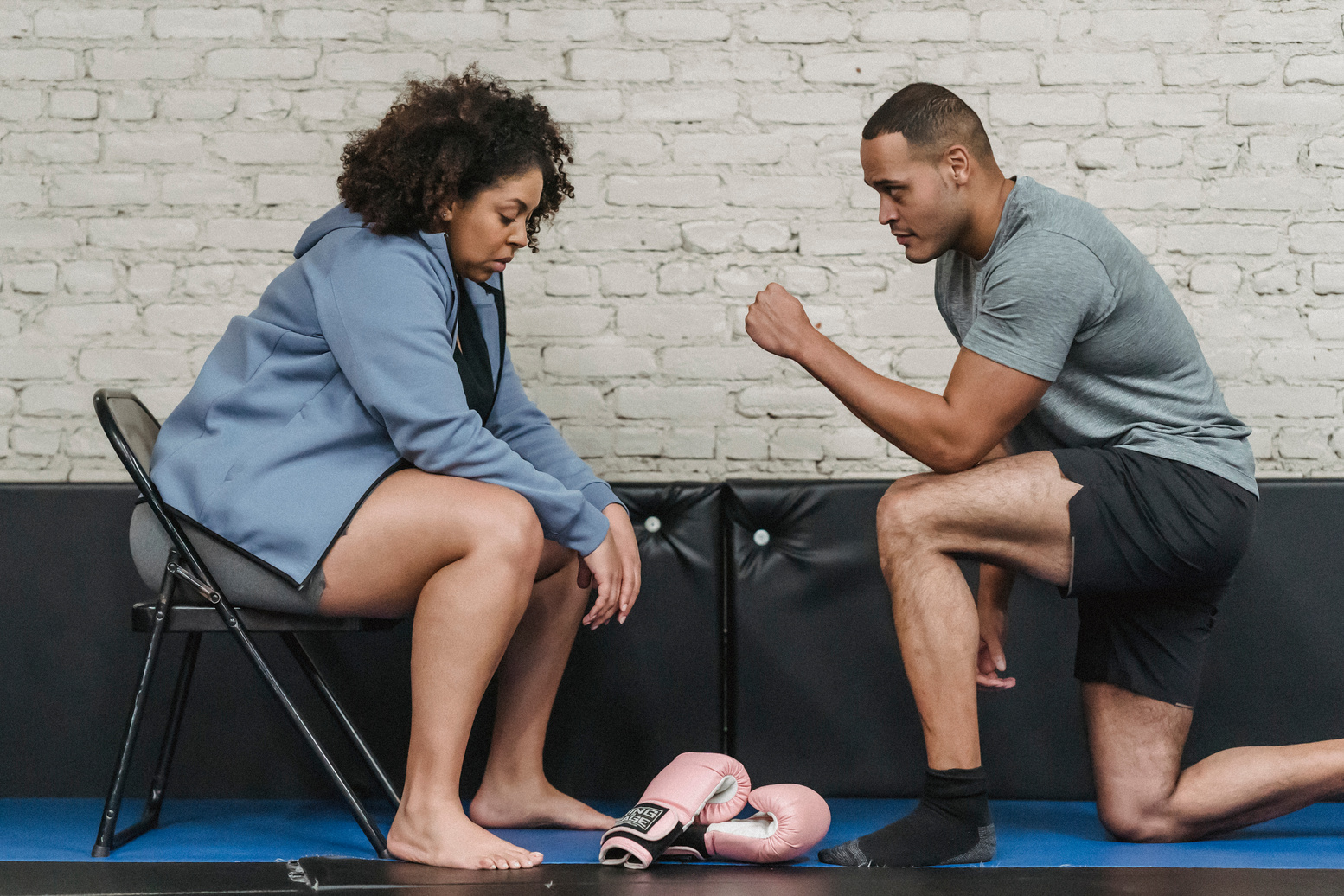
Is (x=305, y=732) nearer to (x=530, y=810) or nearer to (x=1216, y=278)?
(x=530, y=810)

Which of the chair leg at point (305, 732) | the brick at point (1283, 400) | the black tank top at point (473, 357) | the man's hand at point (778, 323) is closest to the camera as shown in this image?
the chair leg at point (305, 732)

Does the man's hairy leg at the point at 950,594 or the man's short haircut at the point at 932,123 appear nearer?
the man's hairy leg at the point at 950,594

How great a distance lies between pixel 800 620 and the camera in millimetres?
2025

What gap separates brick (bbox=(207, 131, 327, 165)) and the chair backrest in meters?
0.82

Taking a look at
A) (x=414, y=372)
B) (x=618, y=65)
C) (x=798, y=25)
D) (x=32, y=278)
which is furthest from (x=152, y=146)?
(x=798, y=25)

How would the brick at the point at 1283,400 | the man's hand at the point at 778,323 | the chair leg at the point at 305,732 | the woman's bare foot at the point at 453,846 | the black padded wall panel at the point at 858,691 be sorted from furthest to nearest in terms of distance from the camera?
1. the brick at the point at 1283,400
2. the black padded wall panel at the point at 858,691
3. the man's hand at the point at 778,323
4. the chair leg at the point at 305,732
5. the woman's bare foot at the point at 453,846

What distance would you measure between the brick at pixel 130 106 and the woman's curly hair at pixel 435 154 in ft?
3.14

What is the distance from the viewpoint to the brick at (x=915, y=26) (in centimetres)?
238

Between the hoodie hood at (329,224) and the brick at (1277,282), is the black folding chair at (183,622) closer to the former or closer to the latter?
the hoodie hood at (329,224)

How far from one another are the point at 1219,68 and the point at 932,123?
103 cm

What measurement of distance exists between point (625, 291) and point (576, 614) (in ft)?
2.75

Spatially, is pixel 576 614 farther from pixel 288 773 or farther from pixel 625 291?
pixel 625 291

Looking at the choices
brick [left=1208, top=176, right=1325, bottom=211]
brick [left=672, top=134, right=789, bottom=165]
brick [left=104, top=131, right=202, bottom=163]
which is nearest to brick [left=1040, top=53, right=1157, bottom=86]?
brick [left=1208, top=176, right=1325, bottom=211]

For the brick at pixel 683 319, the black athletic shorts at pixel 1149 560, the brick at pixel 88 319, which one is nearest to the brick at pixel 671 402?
the brick at pixel 683 319
